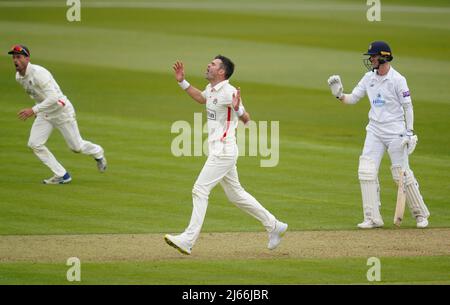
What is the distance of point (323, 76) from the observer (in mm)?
29422

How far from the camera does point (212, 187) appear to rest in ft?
39.4

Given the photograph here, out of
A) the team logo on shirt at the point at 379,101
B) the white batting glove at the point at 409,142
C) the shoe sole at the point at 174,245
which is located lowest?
the shoe sole at the point at 174,245

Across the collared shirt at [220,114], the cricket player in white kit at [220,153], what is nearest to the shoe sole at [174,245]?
the cricket player in white kit at [220,153]

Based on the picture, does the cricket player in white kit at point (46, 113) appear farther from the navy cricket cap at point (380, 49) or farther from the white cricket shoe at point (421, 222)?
the white cricket shoe at point (421, 222)

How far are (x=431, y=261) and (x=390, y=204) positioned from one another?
378cm

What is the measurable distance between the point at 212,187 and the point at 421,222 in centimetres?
325

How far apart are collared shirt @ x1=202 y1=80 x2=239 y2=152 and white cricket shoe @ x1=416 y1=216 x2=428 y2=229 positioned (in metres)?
3.13

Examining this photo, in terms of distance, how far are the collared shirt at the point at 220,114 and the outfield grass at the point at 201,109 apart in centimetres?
147

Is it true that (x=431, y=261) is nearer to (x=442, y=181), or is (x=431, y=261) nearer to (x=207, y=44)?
(x=442, y=181)

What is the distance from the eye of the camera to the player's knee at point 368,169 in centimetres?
1363

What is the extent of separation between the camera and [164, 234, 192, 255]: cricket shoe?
1149 cm

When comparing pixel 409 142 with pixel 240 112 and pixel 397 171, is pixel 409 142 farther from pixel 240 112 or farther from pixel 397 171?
pixel 240 112

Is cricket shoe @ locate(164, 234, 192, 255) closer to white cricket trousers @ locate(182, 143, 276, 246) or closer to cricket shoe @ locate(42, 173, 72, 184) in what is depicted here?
white cricket trousers @ locate(182, 143, 276, 246)
